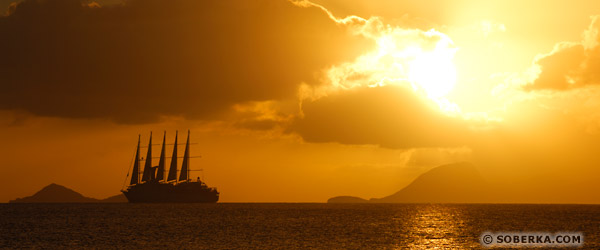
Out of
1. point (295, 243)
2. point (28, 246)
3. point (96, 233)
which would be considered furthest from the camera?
point (96, 233)

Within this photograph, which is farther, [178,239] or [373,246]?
[178,239]

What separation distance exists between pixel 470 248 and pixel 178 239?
125 ft

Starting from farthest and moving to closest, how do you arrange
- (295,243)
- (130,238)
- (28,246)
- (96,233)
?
1. (96,233)
2. (130,238)
3. (295,243)
4. (28,246)

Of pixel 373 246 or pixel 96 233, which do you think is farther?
pixel 96 233

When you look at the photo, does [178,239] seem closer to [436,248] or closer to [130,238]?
[130,238]

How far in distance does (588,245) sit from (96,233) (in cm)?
6999

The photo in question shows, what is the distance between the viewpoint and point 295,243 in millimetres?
85688

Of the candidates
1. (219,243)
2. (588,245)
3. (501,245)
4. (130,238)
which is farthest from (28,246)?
(588,245)

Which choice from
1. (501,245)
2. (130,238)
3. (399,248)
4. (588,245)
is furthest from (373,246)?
(130,238)

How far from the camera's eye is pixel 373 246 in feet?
268

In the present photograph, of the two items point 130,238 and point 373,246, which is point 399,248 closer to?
point 373,246

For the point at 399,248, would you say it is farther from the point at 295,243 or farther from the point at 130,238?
the point at 130,238

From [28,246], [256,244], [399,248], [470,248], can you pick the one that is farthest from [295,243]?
[28,246]

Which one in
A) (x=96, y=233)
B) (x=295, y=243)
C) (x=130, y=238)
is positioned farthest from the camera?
(x=96, y=233)
